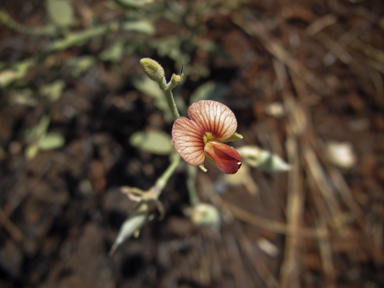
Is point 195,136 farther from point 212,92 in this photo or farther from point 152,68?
point 212,92

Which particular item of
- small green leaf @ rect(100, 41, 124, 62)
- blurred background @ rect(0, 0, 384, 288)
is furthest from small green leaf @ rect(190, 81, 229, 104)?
small green leaf @ rect(100, 41, 124, 62)

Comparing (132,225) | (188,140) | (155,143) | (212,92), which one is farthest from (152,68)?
(212,92)

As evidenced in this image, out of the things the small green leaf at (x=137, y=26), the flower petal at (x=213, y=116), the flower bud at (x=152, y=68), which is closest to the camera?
the flower bud at (x=152, y=68)

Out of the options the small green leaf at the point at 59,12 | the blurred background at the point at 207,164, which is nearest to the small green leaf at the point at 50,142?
the blurred background at the point at 207,164

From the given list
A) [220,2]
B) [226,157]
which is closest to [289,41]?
[220,2]

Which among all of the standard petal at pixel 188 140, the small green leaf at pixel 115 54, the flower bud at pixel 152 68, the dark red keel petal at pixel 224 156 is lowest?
the small green leaf at pixel 115 54

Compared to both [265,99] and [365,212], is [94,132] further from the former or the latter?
[365,212]

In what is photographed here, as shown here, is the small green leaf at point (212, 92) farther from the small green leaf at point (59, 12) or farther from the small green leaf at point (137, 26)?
the small green leaf at point (59, 12)
